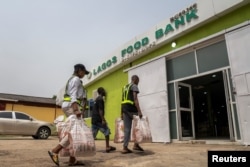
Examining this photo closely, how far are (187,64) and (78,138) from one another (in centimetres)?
583

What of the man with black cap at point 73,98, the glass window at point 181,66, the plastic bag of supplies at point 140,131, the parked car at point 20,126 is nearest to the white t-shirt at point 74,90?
the man with black cap at point 73,98

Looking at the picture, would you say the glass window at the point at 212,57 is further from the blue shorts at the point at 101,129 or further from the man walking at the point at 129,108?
the blue shorts at the point at 101,129

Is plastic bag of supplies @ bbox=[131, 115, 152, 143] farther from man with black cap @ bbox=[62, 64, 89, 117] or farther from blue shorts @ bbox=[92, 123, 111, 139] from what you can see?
man with black cap @ bbox=[62, 64, 89, 117]

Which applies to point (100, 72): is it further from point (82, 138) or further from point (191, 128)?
point (82, 138)

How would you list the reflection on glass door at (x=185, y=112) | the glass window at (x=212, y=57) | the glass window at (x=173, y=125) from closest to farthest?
the glass window at (x=212, y=57)
the glass window at (x=173, y=125)
the reflection on glass door at (x=185, y=112)

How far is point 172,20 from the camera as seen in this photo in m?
8.57

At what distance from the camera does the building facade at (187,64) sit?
628 centimetres

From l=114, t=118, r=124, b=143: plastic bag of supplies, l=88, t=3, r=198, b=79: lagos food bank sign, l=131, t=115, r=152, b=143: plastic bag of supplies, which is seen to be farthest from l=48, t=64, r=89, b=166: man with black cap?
l=88, t=3, r=198, b=79: lagos food bank sign

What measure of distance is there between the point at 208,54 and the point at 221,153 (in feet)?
18.4

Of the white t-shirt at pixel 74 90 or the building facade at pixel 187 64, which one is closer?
the white t-shirt at pixel 74 90

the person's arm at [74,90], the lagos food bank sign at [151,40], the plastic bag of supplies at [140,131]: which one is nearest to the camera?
the person's arm at [74,90]

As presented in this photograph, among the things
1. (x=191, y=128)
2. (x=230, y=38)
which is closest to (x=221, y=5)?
(x=230, y=38)

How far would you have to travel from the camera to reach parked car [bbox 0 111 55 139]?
39.4ft

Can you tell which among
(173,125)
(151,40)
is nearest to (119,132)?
(173,125)
